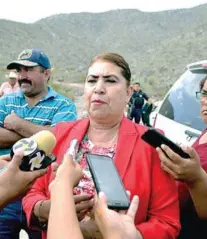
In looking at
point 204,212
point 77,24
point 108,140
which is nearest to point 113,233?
point 204,212

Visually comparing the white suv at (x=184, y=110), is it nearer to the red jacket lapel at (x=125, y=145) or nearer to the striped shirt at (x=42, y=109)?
the striped shirt at (x=42, y=109)

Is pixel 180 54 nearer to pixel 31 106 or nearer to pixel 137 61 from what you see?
pixel 137 61

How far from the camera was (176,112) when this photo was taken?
17.3 feet

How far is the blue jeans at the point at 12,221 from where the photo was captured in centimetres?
330

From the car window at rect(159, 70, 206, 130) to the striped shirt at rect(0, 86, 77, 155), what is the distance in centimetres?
170

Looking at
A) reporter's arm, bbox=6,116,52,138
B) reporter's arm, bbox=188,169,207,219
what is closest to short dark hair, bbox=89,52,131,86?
reporter's arm, bbox=188,169,207,219

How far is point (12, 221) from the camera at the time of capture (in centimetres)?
333

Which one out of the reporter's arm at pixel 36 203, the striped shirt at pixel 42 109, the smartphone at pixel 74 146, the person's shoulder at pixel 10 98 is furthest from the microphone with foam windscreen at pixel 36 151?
the person's shoulder at pixel 10 98

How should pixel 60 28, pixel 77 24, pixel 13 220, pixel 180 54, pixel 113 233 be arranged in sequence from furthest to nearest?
pixel 77 24 < pixel 60 28 < pixel 180 54 < pixel 13 220 < pixel 113 233

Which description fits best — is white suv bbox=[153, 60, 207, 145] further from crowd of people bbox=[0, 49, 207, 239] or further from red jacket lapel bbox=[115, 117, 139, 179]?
red jacket lapel bbox=[115, 117, 139, 179]

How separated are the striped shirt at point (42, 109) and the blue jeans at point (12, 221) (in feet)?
1.50

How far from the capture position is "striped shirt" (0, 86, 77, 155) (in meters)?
3.57

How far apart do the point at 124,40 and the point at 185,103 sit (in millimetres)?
79199

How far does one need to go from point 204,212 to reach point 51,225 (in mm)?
956
